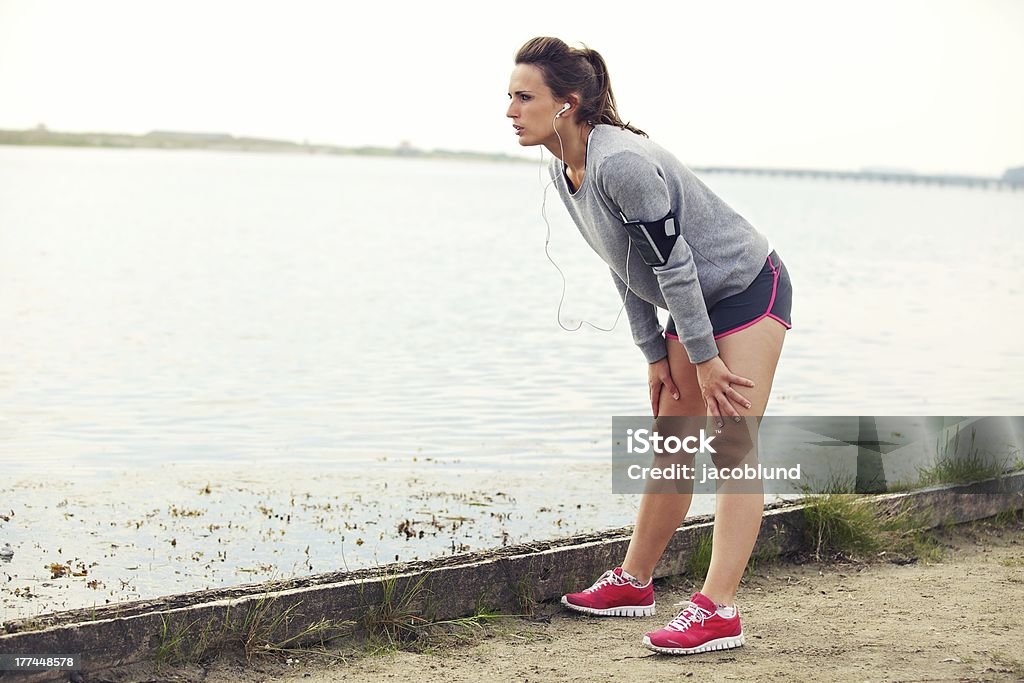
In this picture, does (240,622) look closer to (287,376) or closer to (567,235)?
(287,376)

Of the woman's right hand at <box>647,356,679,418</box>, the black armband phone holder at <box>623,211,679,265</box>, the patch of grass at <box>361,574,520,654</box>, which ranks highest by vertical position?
the black armband phone holder at <box>623,211,679,265</box>

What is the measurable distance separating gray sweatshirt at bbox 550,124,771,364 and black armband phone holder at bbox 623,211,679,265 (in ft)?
0.05

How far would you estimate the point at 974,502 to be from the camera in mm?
5629

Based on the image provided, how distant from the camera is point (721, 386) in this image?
384cm

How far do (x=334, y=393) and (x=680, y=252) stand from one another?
755cm

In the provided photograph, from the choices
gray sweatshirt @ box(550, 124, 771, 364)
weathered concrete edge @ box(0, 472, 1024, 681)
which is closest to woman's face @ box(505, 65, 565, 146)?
gray sweatshirt @ box(550, 124, 771, 364)

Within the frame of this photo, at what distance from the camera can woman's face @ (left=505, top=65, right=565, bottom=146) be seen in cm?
381

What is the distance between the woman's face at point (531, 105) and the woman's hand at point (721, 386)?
2.77 feet

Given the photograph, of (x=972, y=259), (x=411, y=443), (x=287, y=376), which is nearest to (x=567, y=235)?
(x=972, y=259)

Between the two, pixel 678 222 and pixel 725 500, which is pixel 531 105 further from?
pixel 725 500

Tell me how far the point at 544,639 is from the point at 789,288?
136 cm

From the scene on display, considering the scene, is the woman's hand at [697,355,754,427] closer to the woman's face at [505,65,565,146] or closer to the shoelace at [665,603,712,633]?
the shoelace at [665,603,712,633]

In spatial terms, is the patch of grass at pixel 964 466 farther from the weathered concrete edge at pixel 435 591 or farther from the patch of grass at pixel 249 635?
the patch of grass at pixel 249 635

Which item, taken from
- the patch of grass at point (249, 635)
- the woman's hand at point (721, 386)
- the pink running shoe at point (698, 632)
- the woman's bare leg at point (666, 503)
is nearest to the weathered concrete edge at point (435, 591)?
the patch of grass at point (249, 635)
